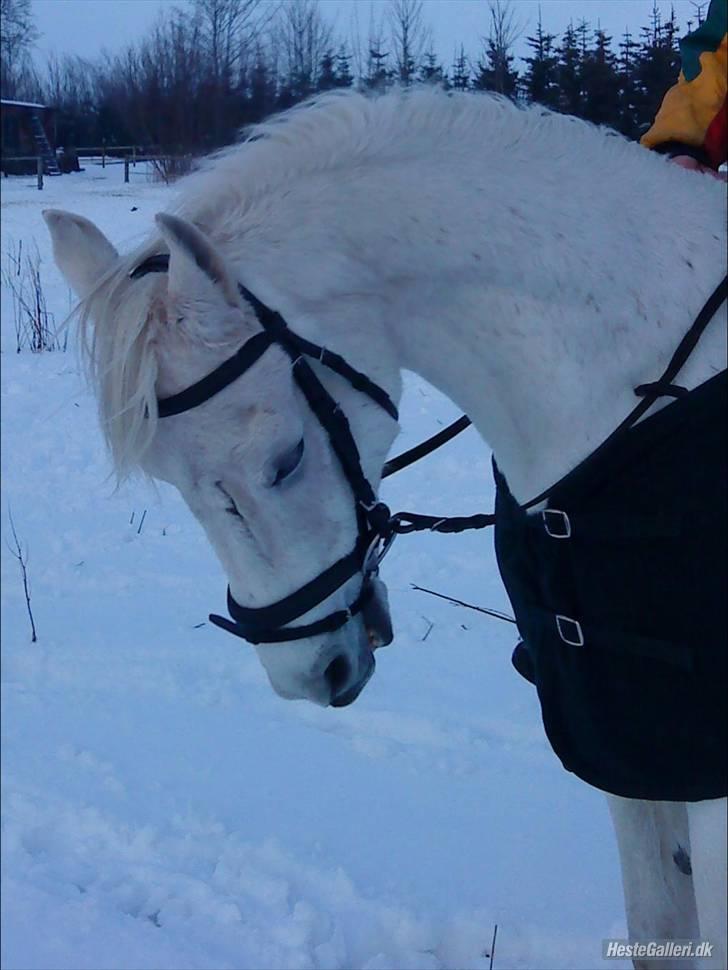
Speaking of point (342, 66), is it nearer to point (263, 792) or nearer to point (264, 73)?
point (264, 73)

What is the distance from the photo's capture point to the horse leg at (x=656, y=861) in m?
1.65

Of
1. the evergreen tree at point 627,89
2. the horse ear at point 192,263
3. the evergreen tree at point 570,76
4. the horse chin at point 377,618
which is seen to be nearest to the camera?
the horse ear at point 192,263

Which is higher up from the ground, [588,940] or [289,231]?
[289,231]

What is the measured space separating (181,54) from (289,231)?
10.1ft

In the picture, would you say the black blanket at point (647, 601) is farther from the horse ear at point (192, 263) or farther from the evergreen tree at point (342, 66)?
the evergreen tree at point (342, 66)

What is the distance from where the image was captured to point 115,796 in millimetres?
2688

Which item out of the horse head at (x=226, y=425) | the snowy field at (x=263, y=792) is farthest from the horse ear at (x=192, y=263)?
the snowy field at (x=263, y=792)

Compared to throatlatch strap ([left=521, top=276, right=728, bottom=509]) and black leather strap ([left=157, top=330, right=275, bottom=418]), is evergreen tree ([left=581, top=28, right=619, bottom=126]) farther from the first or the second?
black leather strap ([left=157, top=330, right=275, bottom=418])

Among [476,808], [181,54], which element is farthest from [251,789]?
[181,54]

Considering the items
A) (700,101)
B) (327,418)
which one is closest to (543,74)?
(700,101)

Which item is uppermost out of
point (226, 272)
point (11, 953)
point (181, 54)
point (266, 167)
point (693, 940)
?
point (181, 54)

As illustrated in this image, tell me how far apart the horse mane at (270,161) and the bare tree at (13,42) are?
234cm

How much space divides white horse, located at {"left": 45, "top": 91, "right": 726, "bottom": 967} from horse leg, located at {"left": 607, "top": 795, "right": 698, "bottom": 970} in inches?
11.4

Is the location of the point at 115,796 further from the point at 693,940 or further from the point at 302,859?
the point at 693,940
